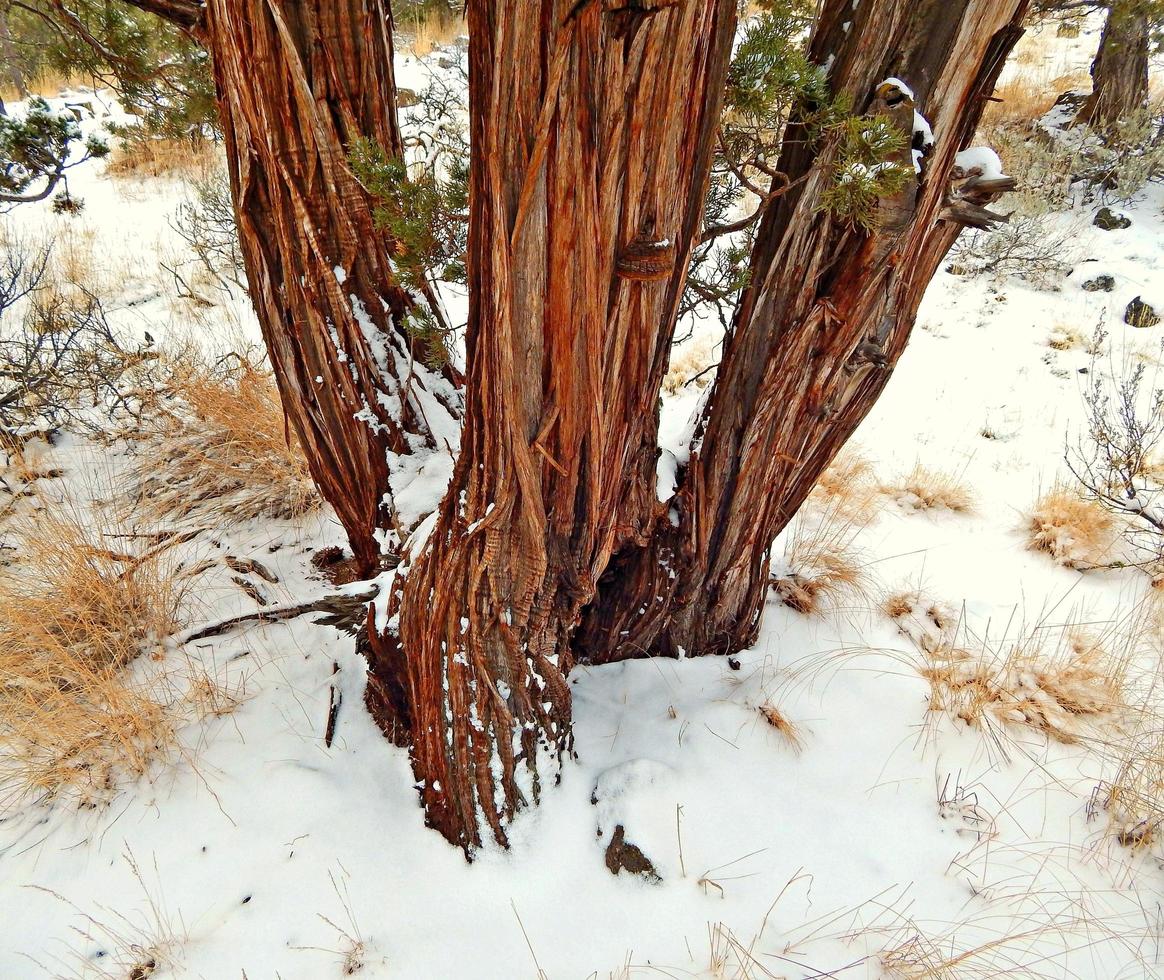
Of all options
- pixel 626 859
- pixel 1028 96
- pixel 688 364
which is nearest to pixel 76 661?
→ pixel 626 859

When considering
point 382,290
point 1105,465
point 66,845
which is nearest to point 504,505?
point 382,290

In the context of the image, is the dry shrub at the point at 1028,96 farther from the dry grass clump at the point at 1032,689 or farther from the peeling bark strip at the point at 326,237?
the peeling bark strip at the point at 326,237

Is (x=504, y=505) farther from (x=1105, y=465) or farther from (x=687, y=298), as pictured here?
(x=1105, y=465)

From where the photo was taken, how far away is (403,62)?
8.77 metres

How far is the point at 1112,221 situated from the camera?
5.03m

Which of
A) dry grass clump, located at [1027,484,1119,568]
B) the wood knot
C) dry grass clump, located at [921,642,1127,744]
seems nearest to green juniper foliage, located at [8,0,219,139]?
the wood knot

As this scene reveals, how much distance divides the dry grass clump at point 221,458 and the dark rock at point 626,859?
72.4 inches

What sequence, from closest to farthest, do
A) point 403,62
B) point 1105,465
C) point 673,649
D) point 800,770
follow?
point 800,770
point 673,649
point 1105,465
point 403,62

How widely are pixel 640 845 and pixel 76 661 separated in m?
1.61

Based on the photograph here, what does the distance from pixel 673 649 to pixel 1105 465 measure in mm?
2376

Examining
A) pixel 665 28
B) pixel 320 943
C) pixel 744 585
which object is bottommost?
pixel 320 943

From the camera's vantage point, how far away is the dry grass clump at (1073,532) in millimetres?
2512

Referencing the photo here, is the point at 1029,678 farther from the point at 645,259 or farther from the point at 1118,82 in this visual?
the point at 1118,82

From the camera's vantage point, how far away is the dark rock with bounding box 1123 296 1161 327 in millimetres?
4078
